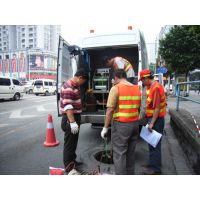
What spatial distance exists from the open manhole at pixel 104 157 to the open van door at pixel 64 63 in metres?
1.43

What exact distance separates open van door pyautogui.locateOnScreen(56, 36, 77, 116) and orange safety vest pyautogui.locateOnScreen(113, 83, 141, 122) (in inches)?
92.3

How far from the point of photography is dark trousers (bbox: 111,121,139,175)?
2.74 meters

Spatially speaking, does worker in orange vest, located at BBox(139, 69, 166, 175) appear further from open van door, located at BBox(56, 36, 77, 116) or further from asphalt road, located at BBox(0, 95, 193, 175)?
open van door, located at BBox(56, 36, 77, 116)

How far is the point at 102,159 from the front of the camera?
3.86m

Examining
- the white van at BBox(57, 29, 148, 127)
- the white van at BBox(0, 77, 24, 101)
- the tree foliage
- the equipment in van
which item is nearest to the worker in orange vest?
the white van at BBox(57, 29, 148, 127)

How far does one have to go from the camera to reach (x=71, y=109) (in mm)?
3160

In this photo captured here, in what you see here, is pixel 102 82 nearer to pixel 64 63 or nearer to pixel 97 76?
pixel 97 76

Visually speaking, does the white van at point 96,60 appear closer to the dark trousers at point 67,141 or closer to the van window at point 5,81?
the dark trousers at point 67,141

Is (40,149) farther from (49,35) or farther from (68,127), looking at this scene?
(49,35)

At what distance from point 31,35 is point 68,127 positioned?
87660mm

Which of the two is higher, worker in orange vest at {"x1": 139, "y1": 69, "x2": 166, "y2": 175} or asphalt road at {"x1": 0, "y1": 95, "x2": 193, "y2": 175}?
worker in orange vest at {"x1": 139, "y1": 69, "x2": 166, "y2": 175}

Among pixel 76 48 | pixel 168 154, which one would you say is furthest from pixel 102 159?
pixel 76 48

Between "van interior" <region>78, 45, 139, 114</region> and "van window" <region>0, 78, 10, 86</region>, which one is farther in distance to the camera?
"van window" <region>0, 78, 10, 86</region>

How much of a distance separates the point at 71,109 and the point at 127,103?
99 centimetres
